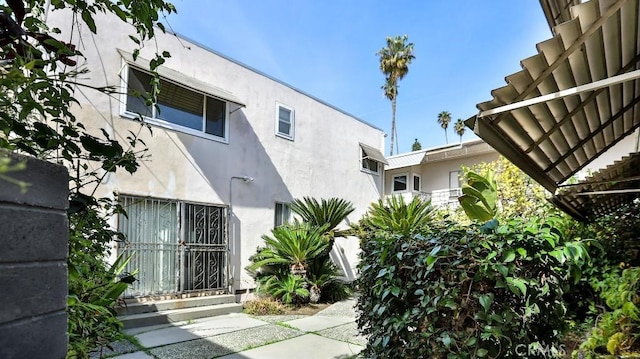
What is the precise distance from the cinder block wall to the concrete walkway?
391 centimetres

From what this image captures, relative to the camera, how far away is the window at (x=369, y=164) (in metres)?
13.9

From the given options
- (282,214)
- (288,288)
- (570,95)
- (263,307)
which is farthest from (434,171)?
(570,95)

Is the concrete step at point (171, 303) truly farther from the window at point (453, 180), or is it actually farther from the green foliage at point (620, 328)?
the window at point (453, 180)

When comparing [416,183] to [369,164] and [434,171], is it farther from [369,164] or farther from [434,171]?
[369,164]

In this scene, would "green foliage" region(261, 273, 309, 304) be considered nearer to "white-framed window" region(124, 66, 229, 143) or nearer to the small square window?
"white-framed window" region(124, 66, 229, 143)

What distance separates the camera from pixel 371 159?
14.1 m

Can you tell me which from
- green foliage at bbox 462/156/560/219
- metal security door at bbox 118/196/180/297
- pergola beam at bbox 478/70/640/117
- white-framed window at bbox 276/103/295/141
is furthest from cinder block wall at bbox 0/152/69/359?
green foliage at bbox 462/156/560/219

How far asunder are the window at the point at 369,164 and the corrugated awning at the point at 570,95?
8.95 metres

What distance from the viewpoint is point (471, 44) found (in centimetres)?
1323

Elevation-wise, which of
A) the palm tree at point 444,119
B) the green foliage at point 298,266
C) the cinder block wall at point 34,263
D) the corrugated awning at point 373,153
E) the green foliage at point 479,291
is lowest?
the green foliage at point 298,266

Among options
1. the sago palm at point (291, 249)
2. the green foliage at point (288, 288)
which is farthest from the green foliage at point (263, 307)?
the sago palm at point (291, 249)

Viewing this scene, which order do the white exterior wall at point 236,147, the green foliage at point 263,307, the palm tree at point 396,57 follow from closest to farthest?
the white exterior wall at point 236,147, the green foliage at point 263,307, the palm tree at point 396,57

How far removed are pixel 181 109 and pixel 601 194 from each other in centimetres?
839

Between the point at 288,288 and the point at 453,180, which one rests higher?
the point at 453,180
